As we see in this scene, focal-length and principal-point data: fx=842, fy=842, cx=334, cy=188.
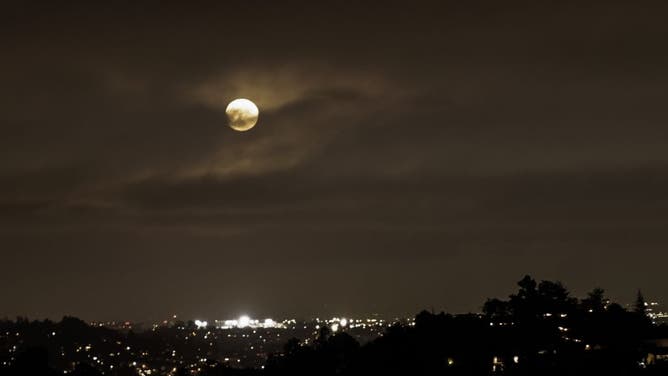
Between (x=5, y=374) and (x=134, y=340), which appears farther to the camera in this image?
(x=134, y=340)

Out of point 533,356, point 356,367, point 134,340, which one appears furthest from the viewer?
point 134,340

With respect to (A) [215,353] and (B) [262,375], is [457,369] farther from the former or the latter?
(A) [215,353]

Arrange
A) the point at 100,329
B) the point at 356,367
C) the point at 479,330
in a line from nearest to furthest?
the point at 479,330 → the point at 356,367 → the point at 100,329

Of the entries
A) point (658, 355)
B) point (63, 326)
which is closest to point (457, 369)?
point (658, 355)

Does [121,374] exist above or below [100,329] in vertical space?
below

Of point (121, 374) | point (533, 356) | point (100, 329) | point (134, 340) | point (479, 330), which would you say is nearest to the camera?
point (533, 356)

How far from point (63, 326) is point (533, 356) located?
162 m

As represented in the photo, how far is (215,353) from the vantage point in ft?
609

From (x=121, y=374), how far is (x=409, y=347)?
3662 inches

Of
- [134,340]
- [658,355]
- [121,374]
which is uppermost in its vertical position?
[134,340]

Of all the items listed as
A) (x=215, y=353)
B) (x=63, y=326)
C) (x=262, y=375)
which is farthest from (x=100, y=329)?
(x=262, y=375)

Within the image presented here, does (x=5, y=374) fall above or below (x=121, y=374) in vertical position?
below

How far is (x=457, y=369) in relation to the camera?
47.2 meters

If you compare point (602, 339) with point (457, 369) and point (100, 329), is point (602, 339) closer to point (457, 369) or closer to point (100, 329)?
point (457, 369)
